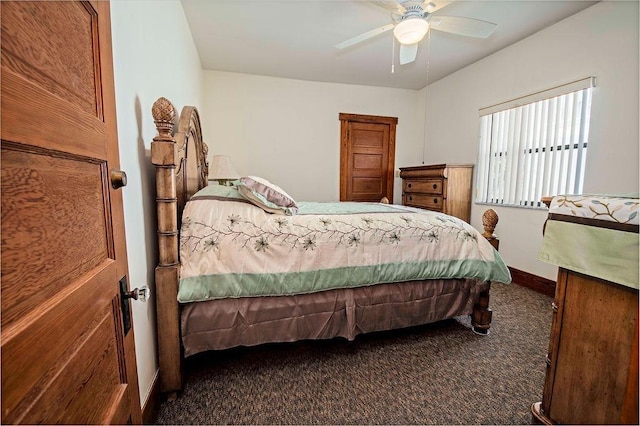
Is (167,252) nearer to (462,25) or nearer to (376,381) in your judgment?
(376,381)

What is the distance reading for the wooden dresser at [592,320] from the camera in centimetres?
80

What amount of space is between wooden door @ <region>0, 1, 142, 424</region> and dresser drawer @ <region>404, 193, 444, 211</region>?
3228 mm

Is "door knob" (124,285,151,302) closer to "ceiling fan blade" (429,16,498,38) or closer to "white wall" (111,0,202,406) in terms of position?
"white wall" (111,0,202,406)

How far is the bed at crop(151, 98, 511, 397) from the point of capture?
4.24 ft

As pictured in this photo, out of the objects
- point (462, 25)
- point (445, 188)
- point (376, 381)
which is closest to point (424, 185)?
point (445, 188)

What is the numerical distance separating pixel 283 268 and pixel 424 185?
2.68 m

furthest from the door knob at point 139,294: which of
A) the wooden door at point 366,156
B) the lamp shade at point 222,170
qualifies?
the wooden door at point 366,156

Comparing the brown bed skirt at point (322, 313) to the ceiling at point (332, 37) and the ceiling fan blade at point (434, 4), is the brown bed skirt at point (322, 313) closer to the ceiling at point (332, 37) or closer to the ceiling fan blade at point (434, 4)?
the ceiling fan blade at point (434, 4)

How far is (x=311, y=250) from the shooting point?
1.48 metres

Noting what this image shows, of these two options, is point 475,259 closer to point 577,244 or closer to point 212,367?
point 577,244

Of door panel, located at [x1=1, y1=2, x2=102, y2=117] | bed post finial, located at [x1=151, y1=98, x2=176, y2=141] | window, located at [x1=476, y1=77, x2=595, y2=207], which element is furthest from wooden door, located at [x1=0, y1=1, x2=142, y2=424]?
window, located at [x1=476, y1=77, x2=595, y2=207]

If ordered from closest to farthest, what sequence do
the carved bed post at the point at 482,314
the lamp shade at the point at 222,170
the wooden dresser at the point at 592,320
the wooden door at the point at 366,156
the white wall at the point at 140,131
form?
the wooden dresser at the point at 592,320 → the white wall at the point at 140,131 → the carved bed post at the point at 482,314 → the lamp shade at the point at 222,170 → the wooden door at the point at 366,156

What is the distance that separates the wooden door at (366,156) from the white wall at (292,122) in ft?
0.32

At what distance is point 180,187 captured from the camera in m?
1.61
